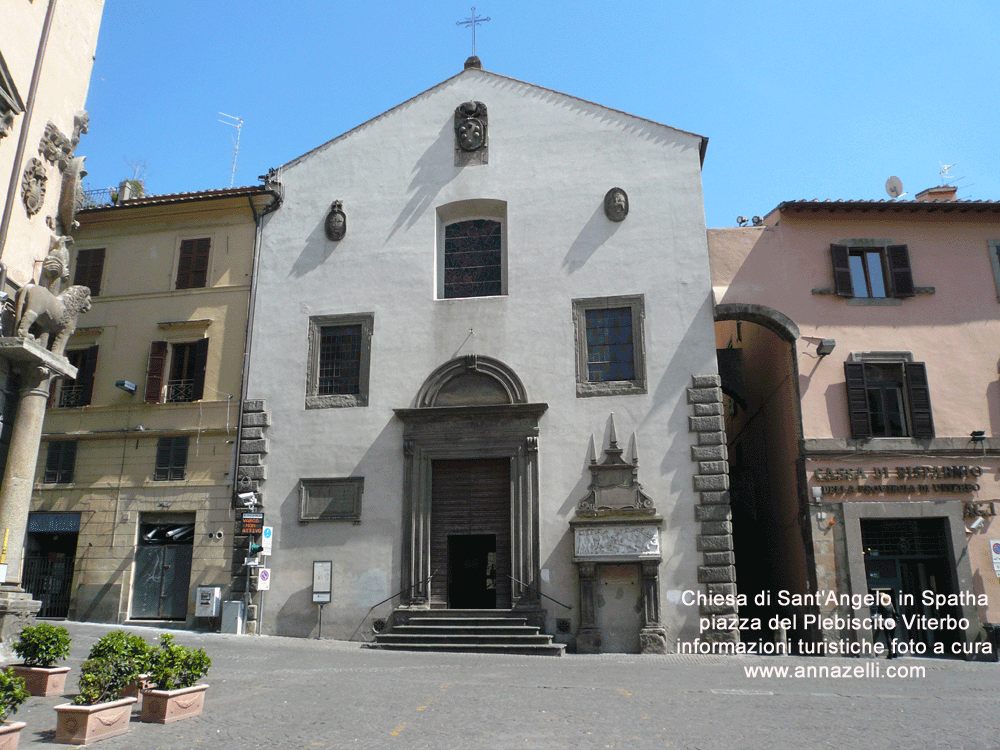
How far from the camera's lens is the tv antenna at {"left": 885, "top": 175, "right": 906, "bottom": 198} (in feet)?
72.3

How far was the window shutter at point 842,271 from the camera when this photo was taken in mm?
19781

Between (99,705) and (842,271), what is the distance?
58.7ft

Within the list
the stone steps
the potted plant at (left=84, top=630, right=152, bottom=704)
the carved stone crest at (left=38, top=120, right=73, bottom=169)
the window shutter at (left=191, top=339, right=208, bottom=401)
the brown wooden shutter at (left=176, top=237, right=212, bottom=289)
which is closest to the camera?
the potted plant at (left=84, top=630, right=152, bottom=704)

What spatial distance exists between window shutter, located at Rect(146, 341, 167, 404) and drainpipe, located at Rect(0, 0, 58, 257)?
8.44 metres

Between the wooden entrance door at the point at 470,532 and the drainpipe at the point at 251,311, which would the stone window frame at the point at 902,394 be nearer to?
the wooden entrance door at the point at 470,532

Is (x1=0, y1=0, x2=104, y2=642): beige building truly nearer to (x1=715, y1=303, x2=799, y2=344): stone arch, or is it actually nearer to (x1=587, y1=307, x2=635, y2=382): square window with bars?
(x1=587, y1=307, x2=635, y2=382): square window with bars

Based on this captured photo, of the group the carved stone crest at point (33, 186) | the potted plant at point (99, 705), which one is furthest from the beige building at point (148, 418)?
the potted plant at point (99, 705)

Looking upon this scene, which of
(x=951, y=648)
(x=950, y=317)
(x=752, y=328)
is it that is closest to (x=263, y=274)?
(x=752, y=328)

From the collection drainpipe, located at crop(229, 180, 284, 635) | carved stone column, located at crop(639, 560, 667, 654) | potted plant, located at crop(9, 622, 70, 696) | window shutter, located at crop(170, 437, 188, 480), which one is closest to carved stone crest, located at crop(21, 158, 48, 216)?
potted plant, located at crop(9, 622, 70, 696)

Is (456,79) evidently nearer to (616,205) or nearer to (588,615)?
(616,205)

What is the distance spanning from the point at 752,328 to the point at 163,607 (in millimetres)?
17074

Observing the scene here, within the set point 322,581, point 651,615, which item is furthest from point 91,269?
point 651,615

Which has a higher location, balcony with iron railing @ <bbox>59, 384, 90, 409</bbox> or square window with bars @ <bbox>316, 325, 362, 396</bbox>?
square window with bars @ <bbox>316, 325, 362, 396</bbox>

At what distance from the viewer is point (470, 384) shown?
20.2 meters
